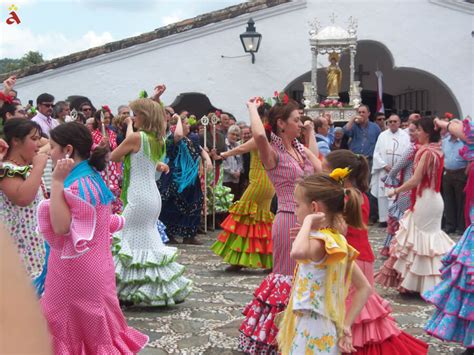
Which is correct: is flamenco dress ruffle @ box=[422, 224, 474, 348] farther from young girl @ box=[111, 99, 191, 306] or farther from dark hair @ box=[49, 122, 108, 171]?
dark hair @ box=[49, 122, 108, 171]

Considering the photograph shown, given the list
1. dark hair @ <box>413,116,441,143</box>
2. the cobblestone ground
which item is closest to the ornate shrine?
the cobblestone ground

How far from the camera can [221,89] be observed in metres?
17.7

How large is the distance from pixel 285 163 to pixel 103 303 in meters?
1.72

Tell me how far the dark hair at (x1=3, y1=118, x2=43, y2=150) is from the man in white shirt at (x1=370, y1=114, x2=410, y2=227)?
28.6 ft

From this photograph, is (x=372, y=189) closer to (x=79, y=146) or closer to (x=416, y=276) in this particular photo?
(x=416, y=276)

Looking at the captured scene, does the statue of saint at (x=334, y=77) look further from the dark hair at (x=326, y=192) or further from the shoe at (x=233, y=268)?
the dark hair at (x=326, y=192)

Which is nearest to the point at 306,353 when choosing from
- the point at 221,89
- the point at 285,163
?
the point at 285,163

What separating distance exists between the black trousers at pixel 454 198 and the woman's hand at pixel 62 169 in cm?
917

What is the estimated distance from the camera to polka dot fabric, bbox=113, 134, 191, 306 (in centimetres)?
668

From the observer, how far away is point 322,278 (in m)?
4.04

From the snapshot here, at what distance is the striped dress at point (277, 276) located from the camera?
17.4 ft

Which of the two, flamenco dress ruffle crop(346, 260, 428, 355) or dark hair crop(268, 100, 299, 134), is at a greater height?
dark hair crop(268, 100, 299, 134)

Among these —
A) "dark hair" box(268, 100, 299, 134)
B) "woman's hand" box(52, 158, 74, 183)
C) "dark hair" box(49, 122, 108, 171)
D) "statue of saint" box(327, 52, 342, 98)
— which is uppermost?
"statue of saint" box(327, 52, 342, 98)

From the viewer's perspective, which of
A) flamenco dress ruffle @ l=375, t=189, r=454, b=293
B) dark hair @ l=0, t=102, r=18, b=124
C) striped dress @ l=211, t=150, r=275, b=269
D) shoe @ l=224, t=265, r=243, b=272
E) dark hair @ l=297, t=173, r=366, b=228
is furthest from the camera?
shoe @ l=224, t=265, r=243, b=272
